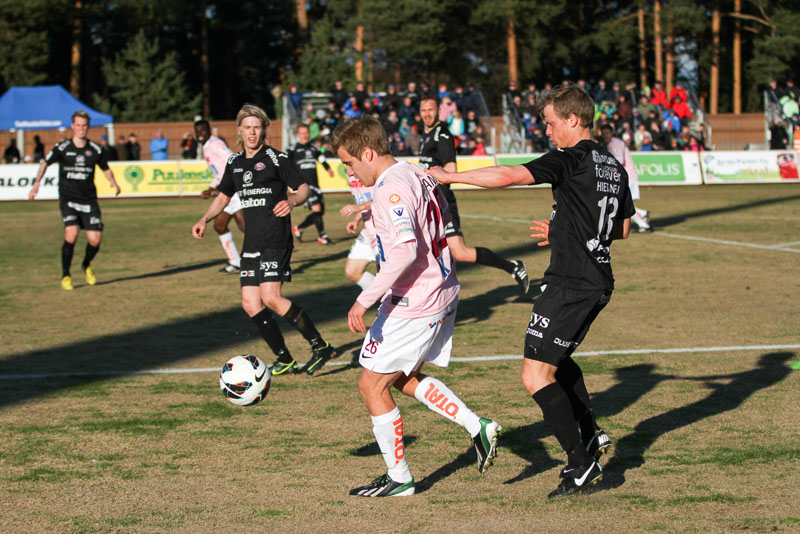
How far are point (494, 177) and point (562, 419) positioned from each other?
53.4 inches

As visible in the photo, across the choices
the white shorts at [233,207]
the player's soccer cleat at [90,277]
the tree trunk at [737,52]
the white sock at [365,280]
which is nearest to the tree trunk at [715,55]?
the tree trunk at [737,52]

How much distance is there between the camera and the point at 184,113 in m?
51.9

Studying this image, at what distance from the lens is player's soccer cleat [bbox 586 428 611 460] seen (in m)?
5.10

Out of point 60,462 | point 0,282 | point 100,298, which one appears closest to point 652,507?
point 60,462

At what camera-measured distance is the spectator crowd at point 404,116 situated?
97.6 ft

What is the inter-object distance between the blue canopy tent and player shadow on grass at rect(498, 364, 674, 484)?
33296mm

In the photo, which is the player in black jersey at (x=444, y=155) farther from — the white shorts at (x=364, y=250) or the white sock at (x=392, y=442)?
the white sock at (x=392, y=442)

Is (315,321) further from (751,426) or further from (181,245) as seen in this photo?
(181,245)

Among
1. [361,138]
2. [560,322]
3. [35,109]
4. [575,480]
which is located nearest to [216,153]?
[361,138]

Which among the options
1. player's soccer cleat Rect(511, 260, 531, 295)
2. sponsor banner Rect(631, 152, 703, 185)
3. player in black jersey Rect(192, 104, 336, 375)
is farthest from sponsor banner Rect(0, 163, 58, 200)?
player in black jersey Rect(192, 104, 336, 375)

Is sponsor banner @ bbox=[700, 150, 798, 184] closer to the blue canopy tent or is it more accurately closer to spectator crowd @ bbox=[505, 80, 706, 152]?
spectator crowd @ bbox=[505, 80, 706, 152]

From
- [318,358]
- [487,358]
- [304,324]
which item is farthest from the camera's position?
[487,358]

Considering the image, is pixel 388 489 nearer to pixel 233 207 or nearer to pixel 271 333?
pixel 271 333

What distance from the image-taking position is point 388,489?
4.81 m
